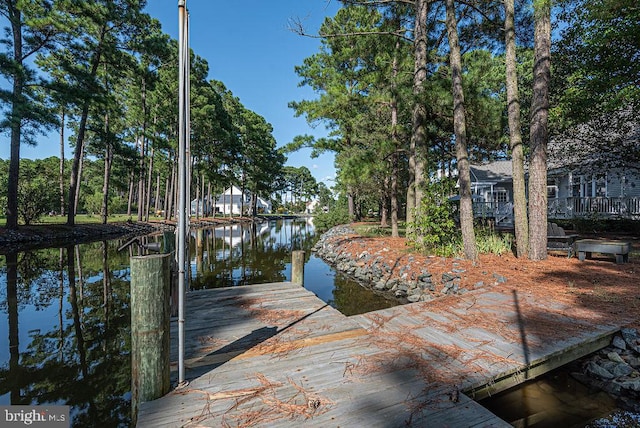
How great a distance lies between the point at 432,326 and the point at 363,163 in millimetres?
5746

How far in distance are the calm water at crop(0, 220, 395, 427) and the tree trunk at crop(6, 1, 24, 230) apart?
16.0 ft

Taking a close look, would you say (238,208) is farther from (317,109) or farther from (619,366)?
(619,366)

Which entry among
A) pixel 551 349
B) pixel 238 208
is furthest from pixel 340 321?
pixel 238 208

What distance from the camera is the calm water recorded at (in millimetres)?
3455

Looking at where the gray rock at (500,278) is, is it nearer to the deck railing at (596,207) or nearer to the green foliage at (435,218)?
the green foliage at (435,218)

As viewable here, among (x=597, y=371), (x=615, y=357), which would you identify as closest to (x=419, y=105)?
(x=615, y=357)

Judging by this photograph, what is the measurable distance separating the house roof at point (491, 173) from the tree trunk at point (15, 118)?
26658 millimetres

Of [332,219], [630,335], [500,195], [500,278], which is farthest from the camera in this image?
[332,219]

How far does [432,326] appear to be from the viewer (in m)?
3.99

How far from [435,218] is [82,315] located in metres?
9.11

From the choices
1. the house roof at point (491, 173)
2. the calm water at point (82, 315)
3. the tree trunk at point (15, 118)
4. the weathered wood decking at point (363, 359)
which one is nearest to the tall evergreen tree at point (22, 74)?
the tree trunk at point (15, 118)

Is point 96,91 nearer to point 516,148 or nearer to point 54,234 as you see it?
point 54,234

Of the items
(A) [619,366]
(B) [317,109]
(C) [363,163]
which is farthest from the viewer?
(B) [317,109]

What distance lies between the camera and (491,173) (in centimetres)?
2222
